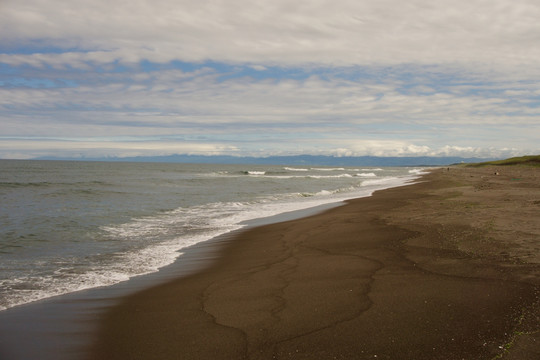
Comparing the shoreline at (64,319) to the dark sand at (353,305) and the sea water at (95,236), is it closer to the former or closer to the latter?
the dark sand at (353,305)

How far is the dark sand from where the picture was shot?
487 centimetres

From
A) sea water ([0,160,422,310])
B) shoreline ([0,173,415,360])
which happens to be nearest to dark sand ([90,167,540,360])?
shoreline ([0,173,415,360])

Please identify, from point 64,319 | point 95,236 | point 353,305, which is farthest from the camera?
point 95,236

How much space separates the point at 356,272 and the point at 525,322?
3416 mm

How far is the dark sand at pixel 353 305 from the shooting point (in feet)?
16.0

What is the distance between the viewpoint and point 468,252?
903 cm

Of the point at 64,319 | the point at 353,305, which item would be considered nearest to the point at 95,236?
the point at 64,319

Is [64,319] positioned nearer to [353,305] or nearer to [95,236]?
[353,305]

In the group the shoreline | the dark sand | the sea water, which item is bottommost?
the sea water

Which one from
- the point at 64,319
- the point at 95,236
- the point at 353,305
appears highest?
the point at 353,305

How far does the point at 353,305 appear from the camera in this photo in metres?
6.20

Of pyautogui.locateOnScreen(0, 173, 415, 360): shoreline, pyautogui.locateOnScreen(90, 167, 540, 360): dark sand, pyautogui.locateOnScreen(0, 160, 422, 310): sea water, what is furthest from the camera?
pyautogui.locateOnScreen(0, 160, 422, 310): sea water

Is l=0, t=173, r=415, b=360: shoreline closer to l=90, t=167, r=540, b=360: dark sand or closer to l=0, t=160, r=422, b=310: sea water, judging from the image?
l=90, t=167, r=540, b=360: dark sand

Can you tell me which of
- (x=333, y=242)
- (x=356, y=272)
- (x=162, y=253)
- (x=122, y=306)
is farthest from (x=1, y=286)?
(x=333, y=242)
